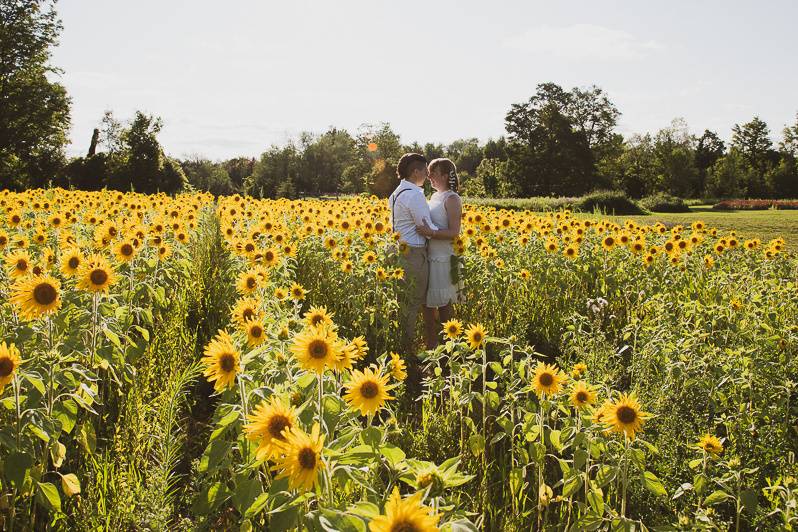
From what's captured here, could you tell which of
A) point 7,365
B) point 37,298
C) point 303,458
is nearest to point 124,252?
point 37,298

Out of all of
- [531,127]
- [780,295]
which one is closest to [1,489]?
[780,295]

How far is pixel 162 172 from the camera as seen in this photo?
22719 mm

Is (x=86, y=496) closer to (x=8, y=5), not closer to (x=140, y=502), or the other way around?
(x=140, y=502)

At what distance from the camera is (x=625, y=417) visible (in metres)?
2.16

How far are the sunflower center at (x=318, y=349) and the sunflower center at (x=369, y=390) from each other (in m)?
0.18

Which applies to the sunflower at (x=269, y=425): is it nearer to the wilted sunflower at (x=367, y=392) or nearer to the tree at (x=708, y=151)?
the wilted sunflower at (x=367, y=392)

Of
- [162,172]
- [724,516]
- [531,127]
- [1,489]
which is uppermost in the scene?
[531,127]

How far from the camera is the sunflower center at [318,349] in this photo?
6.00ft

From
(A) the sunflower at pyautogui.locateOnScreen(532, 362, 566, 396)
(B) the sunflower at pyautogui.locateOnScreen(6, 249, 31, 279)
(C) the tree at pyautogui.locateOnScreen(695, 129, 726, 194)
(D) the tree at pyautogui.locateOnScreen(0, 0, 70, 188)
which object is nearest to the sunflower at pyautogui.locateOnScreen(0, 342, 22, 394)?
(B) the sunflower at pyautogui.locateOnScreen(6, 249, 31, 279)

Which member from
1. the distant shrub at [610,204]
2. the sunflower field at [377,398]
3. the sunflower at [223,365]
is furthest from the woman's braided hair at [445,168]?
the distant shrub at [610,204]

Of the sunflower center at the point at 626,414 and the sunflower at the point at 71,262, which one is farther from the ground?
the sunflower at the point at 71,262

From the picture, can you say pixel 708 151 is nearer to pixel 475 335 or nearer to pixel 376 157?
pixel 376 157

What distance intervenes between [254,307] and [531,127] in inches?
2132

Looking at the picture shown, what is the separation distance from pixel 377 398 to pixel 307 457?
479mm
